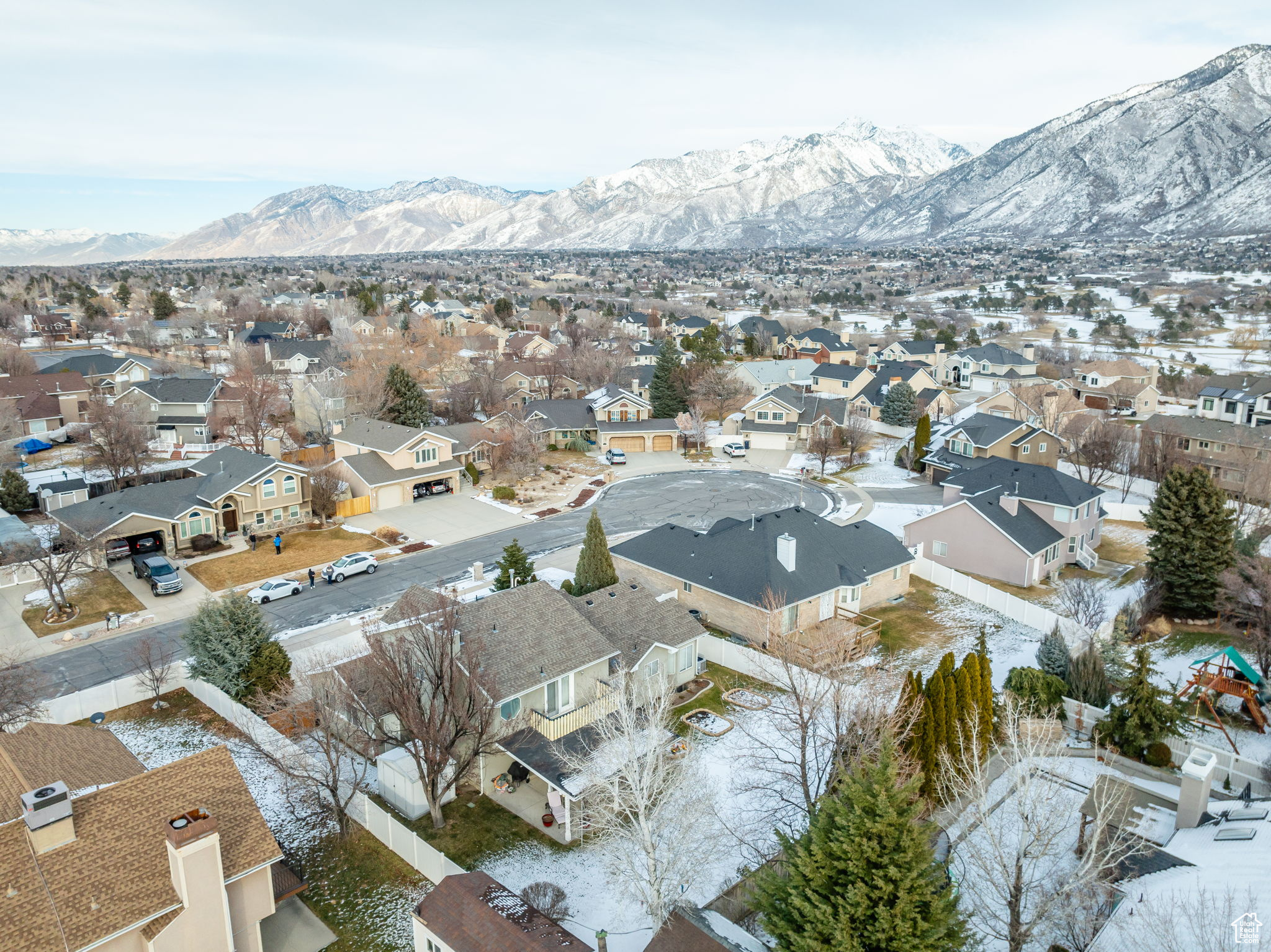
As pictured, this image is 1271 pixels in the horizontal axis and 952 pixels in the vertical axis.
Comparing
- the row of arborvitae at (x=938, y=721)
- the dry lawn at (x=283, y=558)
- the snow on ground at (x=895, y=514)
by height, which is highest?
the row of arborvitae at (x=938, y=721)

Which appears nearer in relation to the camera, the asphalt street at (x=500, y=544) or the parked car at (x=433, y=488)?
the asphalt street at (x=500, y=544)

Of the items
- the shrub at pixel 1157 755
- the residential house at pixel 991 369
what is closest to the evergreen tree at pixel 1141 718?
the shrub at pixel 1157 755

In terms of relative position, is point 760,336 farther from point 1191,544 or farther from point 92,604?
point 92,604

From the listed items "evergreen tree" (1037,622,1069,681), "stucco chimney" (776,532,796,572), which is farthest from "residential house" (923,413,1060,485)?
"evergreen tree" (1037,622,1069,681)

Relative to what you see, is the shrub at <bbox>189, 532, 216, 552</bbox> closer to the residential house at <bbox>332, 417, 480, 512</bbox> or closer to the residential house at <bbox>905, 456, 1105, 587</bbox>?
the residential house at <bbox>332, 417, 480, 512</bbox>

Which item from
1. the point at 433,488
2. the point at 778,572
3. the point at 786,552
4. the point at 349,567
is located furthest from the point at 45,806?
the point at 433,488

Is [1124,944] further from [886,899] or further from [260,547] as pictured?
[260,547]

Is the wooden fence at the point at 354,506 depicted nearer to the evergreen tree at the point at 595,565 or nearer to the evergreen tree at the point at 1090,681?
the evergreen tree at the point at 595,565
